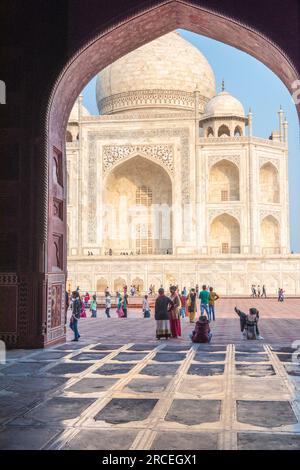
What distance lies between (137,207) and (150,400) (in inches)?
973

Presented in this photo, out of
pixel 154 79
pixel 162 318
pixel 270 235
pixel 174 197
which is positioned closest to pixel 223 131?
pixel 154 79

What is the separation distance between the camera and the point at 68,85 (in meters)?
7.99

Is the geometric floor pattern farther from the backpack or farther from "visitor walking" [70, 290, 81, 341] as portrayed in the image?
the backpack

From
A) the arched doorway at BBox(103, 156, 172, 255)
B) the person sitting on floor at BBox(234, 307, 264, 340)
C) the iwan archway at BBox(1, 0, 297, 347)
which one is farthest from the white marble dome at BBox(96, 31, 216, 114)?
the person sitting on floor at BBox(234, 307, 264, 340)

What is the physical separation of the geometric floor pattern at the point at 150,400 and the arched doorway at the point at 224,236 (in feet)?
67.6

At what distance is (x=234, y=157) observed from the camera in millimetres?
26484

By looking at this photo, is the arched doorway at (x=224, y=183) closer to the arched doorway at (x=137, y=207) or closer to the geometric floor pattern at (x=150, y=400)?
the arched doorway at (x=137, y=207)

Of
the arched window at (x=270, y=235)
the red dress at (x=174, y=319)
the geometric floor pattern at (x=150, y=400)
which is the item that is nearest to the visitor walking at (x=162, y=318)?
the red dress at (x=174, y=319)

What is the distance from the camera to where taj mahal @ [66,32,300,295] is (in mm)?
23234

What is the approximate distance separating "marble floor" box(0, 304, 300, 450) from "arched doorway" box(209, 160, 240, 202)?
800 inches

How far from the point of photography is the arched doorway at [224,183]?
2745cm

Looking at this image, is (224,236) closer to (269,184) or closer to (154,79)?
(269,184)
